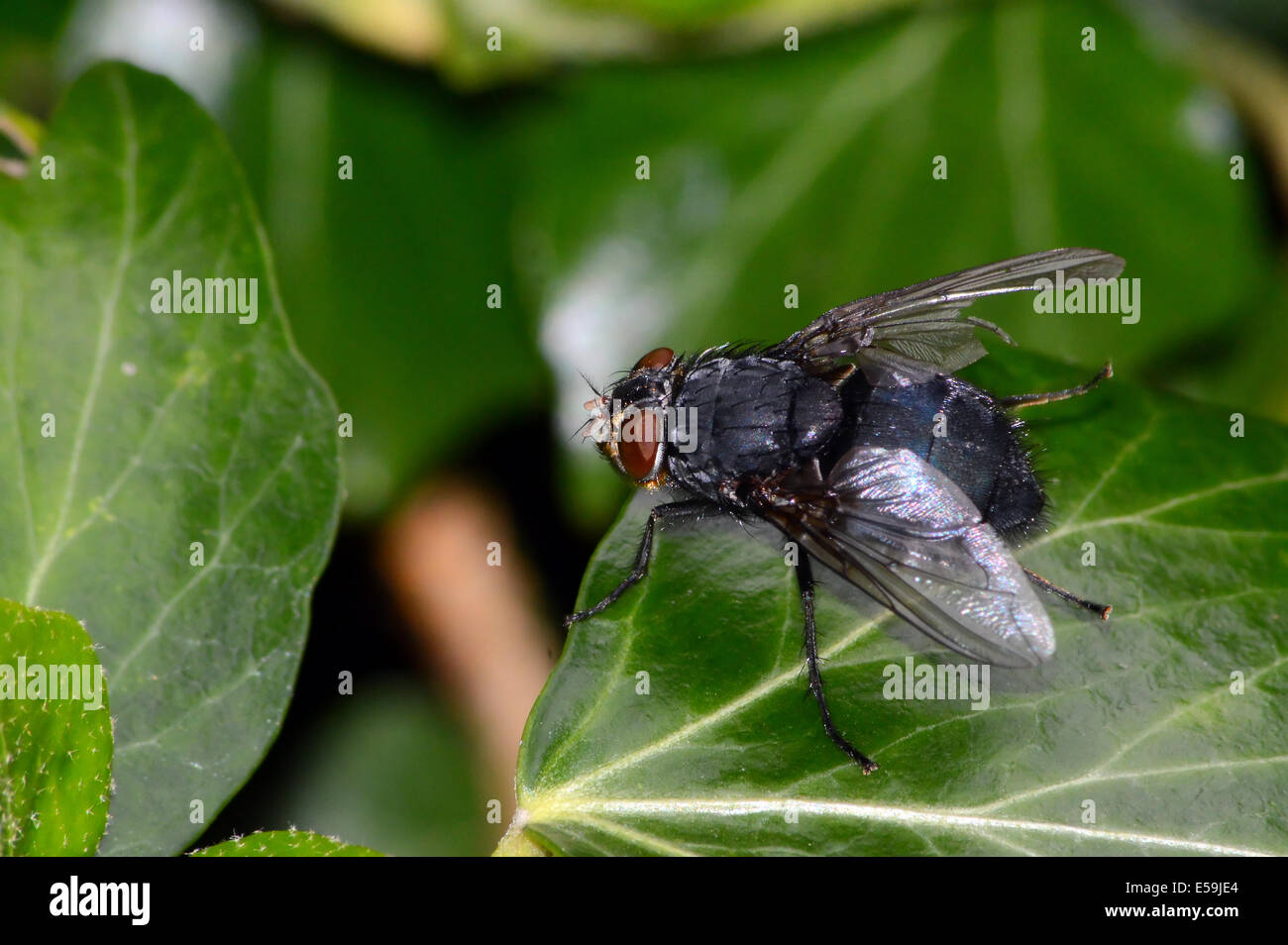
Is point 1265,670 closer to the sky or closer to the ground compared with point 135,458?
closer to the ground

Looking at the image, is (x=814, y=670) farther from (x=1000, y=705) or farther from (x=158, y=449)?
(x=158, y=449)

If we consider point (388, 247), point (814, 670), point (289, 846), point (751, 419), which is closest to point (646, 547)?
point (814, 670)

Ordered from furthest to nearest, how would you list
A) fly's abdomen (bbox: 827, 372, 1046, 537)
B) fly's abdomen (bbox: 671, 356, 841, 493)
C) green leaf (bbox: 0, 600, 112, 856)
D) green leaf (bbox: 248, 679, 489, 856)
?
→ 1. green leaf (bbox: 248, 679, 489, 856)
2. fly's abdomen (bbox: 671, 356, 841, 493)
3. fly's abdomen (bbox: 827, 372, 1046, 537)
4. green leaf (bbox: 0, 600, 112, 856)

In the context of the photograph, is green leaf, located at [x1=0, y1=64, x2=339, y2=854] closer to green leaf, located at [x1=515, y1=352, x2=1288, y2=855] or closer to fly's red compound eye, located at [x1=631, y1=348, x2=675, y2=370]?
green leaf, located at [x1=515, y1=352, x2=1288, y2=855]

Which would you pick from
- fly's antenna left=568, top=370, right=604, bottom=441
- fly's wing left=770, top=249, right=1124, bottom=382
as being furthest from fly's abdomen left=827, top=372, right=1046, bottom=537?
fly's antenna left=568, top=370, right=604, bottom=441

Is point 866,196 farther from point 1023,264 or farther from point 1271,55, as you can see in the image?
point 1271,55
